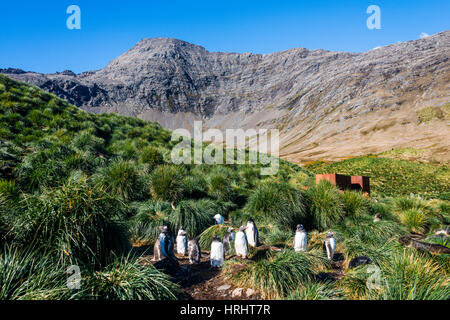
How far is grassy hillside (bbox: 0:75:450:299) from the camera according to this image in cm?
352

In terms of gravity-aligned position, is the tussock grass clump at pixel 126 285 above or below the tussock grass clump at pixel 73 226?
below

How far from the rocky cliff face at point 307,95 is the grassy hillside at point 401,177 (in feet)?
58.1

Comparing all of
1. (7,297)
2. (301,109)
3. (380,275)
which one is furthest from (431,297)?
(301,109)

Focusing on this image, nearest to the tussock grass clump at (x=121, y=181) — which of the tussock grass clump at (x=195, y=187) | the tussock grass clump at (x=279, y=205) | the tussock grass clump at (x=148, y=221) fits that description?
the tussock grass clump at (x=148, y=221)

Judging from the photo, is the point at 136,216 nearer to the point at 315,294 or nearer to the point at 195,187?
the point at 195,187

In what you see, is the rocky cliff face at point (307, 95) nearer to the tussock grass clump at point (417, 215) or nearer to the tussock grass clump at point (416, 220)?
the tussock grass clump at point (417, 215)

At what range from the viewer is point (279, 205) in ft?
31.4

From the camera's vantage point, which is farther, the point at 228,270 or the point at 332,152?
the point at 332,152

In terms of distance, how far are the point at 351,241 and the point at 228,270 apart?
4.16 meters

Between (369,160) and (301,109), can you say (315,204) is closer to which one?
(369,160)

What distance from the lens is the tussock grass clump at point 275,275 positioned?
14.4 ft

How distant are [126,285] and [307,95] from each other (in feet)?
467

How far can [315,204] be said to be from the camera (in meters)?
10.4

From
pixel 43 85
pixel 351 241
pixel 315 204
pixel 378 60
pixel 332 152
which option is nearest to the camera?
pixel 351 241
